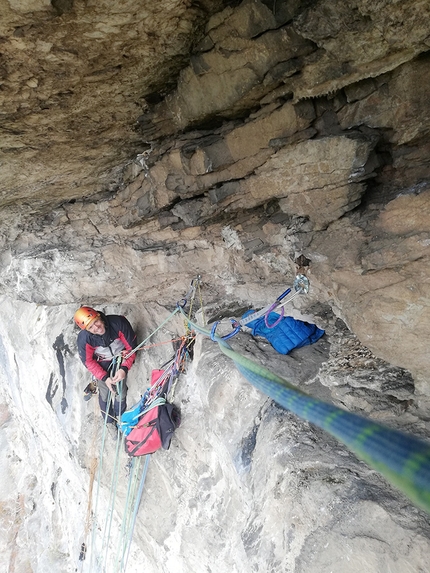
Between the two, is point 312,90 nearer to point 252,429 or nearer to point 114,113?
point 114,113

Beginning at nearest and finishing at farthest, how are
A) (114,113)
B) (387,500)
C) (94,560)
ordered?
(387,500), (114,113), (94,560)

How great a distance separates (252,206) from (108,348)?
3.69 metres

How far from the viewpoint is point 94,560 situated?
813cm

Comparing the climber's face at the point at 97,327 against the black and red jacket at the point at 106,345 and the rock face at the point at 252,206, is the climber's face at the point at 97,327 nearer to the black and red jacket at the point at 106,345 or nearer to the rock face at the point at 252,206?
the black and red jacket at the point at 106,345

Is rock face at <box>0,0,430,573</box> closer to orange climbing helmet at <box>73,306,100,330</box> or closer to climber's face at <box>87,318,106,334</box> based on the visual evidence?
orange climbing helmet at <box>73,306,100,330</box>

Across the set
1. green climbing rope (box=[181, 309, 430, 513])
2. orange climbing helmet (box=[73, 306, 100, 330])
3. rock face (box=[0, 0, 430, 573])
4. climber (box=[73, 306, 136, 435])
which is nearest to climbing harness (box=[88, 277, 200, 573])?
climber (box=[73, 306, 136, 435])

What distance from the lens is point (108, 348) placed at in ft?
20.1

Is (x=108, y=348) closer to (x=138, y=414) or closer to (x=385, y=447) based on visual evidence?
(x=138, y=414)

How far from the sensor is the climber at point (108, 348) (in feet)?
18.5

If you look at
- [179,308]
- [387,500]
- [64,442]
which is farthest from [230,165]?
[64,442]

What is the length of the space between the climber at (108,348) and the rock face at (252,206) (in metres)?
0.70

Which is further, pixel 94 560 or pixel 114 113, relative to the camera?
pixel 94 560

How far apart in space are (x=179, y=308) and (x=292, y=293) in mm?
1896

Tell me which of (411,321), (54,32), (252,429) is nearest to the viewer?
(54,32)
